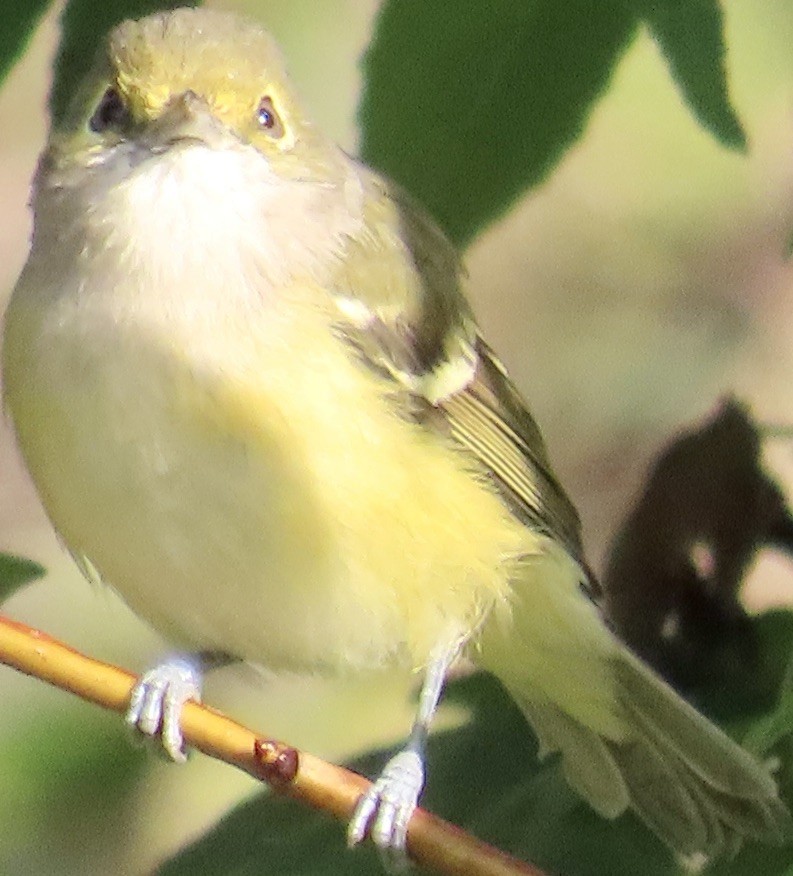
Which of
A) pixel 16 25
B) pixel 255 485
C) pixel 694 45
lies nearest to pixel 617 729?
pixel 255 485

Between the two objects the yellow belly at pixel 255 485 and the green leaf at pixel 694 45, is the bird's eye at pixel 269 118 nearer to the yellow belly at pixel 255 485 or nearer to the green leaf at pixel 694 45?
the yellow belly at pixel 255 485

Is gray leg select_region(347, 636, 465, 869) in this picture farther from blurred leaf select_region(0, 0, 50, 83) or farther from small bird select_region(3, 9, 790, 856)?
blurred leaf select_region(0, 0, 50, 83)

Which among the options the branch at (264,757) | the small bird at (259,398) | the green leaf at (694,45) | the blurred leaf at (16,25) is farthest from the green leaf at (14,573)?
the green leaf at (694,45)

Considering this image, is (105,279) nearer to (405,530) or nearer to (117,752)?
(405,530)

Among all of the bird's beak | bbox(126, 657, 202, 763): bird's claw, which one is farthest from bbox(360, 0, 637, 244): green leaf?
bbox(126, 657, 202, 763): bird's claw

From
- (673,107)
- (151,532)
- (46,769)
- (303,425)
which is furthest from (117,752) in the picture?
(673,107)

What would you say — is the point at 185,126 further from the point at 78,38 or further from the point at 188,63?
the point at 78,38
